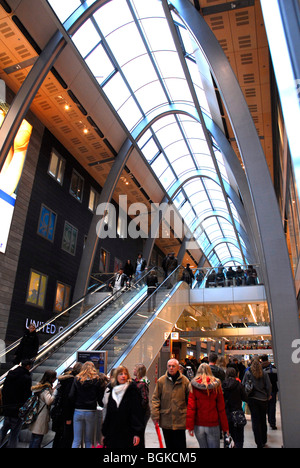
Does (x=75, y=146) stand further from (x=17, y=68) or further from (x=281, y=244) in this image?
(x=281, y=244)

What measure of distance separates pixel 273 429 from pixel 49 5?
1520cm

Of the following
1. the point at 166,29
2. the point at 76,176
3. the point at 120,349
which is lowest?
the point at 120,349

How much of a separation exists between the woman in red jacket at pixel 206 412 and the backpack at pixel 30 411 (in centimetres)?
245

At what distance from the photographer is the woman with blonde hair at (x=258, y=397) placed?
6.69 meters

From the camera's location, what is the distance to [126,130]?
20969mm

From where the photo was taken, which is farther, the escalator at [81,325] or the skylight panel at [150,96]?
the skylight panel at [150,96]

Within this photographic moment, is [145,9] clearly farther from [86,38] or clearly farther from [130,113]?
[130,113]

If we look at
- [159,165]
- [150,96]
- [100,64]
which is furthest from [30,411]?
[159,165]

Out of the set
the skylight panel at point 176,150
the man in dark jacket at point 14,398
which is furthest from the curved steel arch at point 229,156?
the man in dark jacket at point 14,398

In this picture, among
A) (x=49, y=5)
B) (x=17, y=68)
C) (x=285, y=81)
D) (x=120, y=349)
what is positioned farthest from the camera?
(x=17, y=68)

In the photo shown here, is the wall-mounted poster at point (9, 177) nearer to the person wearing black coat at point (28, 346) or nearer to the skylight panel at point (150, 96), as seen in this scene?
the person wearing black coat at point (28, 346)

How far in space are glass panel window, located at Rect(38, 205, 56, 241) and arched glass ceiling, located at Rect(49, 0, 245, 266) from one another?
22.1 ft

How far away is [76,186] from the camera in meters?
21.7

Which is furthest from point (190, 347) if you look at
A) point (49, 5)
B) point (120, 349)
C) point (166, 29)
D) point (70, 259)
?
point (49, 5)
